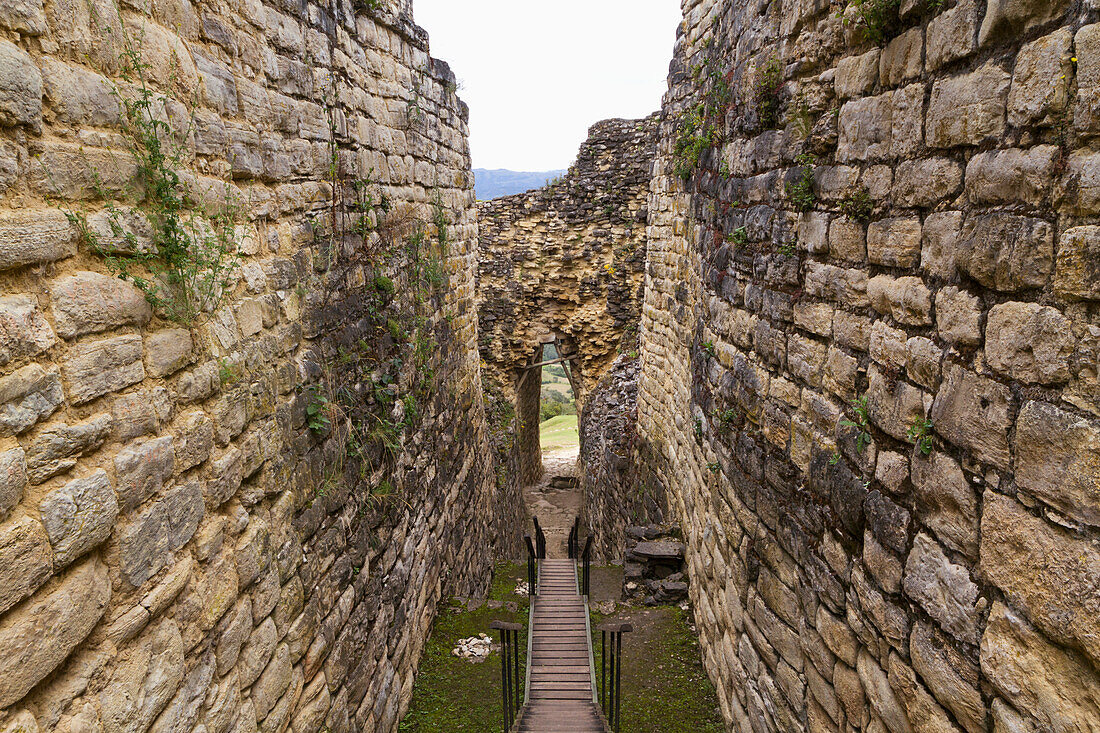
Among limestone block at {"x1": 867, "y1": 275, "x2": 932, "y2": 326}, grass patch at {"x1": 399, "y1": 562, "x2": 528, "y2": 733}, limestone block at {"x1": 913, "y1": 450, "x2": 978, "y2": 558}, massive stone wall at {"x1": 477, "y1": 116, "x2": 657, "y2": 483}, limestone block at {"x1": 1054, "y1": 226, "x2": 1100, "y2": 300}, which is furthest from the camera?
massive stone wall at {"x1": 477, "y1": 116, "x2": 657, "y2": 483}

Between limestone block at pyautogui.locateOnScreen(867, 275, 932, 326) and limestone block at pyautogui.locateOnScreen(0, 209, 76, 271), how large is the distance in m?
2.71

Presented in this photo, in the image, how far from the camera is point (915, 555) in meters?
2.19

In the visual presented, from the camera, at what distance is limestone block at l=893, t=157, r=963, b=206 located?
79.0 inches

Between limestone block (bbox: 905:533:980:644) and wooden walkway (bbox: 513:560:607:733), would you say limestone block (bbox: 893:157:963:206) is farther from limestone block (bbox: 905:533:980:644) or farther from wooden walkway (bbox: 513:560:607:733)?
wooden walkway (bbox: 513:560:607:733)

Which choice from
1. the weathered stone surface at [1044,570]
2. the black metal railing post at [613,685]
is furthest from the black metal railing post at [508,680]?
the weathered stone surface at [1044,570]

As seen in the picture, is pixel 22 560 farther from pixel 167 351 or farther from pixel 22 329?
pixel 167 351

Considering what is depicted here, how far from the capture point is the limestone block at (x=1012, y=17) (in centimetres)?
158

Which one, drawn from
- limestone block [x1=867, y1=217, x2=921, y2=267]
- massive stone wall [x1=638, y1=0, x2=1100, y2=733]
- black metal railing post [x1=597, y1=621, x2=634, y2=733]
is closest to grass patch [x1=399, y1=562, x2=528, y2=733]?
black metal railing post [x1=597, y1=621, x2=634, y2=733]

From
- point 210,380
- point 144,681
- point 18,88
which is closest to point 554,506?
point 210,380

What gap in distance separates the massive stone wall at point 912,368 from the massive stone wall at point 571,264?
10340mm

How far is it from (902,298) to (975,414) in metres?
0.58

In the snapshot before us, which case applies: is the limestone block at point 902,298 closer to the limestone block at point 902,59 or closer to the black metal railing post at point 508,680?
the limestone block at point 902,59

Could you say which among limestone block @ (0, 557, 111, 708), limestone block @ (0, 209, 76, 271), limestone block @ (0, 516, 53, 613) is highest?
limestone block @ (0, 209, 76, 271)

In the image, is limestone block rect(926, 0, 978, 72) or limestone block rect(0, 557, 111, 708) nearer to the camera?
limestone block rect(0, 557, 111, 708)
